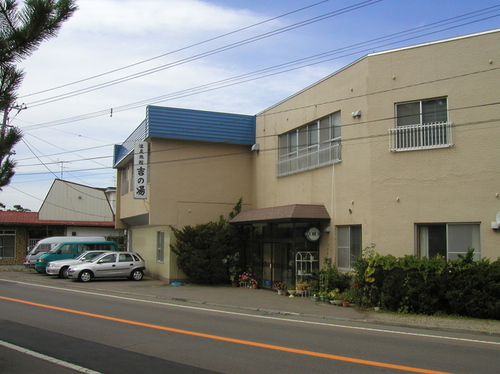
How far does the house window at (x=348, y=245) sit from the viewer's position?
57.7ft

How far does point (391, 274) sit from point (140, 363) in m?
8.94

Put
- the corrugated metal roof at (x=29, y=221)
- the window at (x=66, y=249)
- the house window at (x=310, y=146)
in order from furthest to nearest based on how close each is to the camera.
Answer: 1. the corrugated metal roof at (x=29, y=221)
2. the window at (x=66, y=249)
3. the house window at (x=310, y=146)

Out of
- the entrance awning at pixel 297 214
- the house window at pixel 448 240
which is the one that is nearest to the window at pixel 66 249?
the entrance awning at pixel 297 214

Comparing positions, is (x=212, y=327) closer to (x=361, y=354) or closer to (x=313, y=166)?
(x=361, y=354)

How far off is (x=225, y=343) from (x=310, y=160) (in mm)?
11947

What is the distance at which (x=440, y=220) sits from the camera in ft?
50.5

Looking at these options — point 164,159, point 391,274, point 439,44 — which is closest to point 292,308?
point 391,274

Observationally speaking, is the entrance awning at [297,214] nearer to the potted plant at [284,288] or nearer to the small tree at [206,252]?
the potted plant at [284,288]

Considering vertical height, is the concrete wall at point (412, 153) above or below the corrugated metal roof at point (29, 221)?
above

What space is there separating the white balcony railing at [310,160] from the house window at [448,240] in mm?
4268

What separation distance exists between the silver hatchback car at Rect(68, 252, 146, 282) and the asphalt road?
372 inches

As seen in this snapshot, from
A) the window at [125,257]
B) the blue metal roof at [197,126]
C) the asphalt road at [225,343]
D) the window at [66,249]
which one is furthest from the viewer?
the window at [66,249]

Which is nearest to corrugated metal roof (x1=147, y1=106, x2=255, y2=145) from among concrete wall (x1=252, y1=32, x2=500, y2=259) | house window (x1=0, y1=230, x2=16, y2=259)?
concrete wall (x1=252, y1=32, x2=500, y2=259)

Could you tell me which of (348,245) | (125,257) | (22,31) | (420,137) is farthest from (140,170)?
(22,31)
